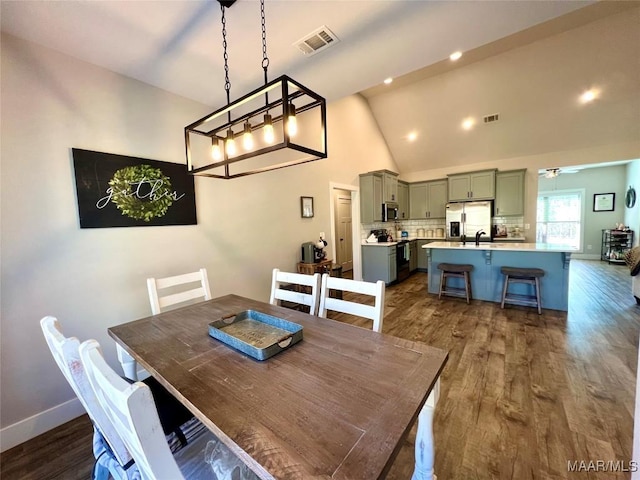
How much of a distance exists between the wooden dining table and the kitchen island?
11.6ft

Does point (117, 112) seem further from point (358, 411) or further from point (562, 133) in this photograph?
point (562, 133)

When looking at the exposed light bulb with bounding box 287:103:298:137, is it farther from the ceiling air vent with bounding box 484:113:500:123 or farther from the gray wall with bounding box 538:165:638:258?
the gray wall with bounding box 538:165:638:258

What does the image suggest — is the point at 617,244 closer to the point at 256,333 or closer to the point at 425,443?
the point at 425,443

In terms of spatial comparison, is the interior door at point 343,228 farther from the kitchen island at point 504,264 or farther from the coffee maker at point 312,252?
the kitchen island at point 504,264

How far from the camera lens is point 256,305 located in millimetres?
1857

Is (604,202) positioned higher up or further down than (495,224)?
higher up

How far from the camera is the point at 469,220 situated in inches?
225

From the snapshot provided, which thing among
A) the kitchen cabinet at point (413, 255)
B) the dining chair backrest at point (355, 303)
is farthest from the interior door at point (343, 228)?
the dining chair backrest at point (355, 303)

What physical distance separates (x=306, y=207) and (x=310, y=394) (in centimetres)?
321

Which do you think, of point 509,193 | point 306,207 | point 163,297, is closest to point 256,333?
point 163,297

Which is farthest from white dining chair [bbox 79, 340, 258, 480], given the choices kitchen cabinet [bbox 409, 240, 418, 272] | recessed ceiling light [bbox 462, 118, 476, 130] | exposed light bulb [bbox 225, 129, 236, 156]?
recessed ceiling light [bbox 462, 118, 476, 130]

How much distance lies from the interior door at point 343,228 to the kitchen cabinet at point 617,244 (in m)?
6.90

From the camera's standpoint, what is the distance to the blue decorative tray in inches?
45.8

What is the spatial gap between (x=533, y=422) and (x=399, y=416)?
5.28 feet
